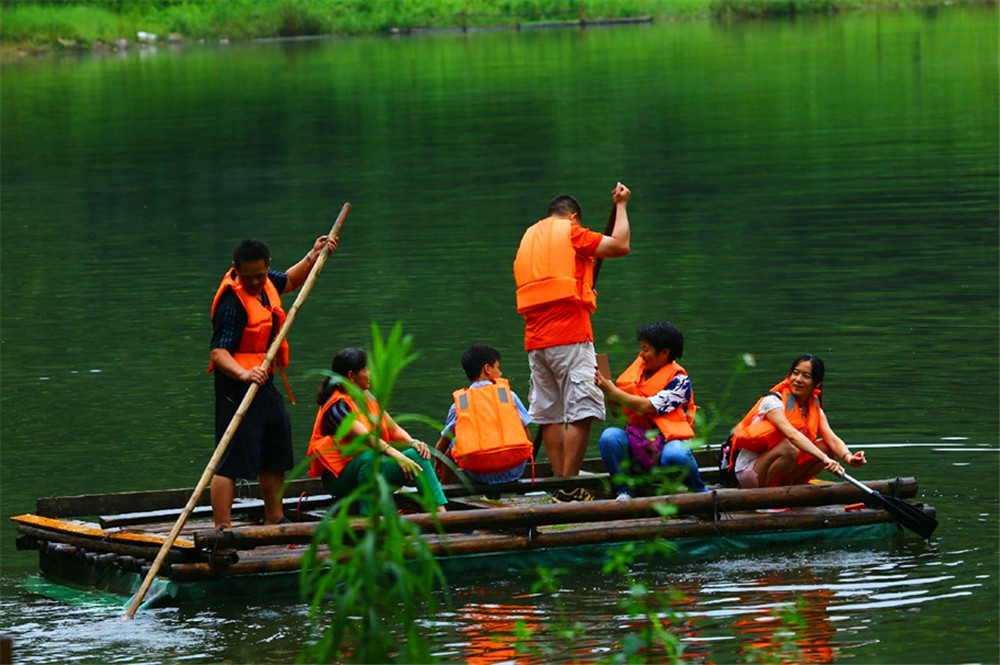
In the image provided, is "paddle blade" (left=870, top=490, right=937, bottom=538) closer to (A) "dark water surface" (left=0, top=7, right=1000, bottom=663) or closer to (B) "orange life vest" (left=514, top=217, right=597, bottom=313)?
(A) "dark water surface" (left=0, top=7, right=1000, bottom=663)

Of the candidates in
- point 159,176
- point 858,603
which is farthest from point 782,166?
point 858,603

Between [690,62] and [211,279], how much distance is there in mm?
30687

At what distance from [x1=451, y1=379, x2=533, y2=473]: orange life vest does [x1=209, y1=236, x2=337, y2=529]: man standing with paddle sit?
109 centimetres

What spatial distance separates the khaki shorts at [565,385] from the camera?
10.7m

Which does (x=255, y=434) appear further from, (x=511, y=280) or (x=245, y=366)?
(x=511, y=280)

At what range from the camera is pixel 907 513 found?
10008 mm

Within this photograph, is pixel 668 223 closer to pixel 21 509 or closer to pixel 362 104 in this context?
pixel 21 509

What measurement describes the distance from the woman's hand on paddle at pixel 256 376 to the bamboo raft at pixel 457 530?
724 millimetres

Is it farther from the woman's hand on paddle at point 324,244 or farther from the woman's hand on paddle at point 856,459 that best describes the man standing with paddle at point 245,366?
the woman's hand on paddle at point 856,459

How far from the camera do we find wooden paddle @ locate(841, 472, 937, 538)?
32.8 feet

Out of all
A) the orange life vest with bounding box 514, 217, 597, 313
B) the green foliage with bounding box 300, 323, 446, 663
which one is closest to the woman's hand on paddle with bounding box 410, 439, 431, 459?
the orange life vest with bounding box 514, 217, 597, 313

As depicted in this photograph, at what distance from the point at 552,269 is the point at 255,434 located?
212 centimetres

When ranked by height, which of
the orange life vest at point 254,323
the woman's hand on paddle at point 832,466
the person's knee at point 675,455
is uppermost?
the orange life vest at point 254,323

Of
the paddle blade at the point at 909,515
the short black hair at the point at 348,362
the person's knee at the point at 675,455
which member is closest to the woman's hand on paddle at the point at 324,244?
the short black hair at the point at 348,362
